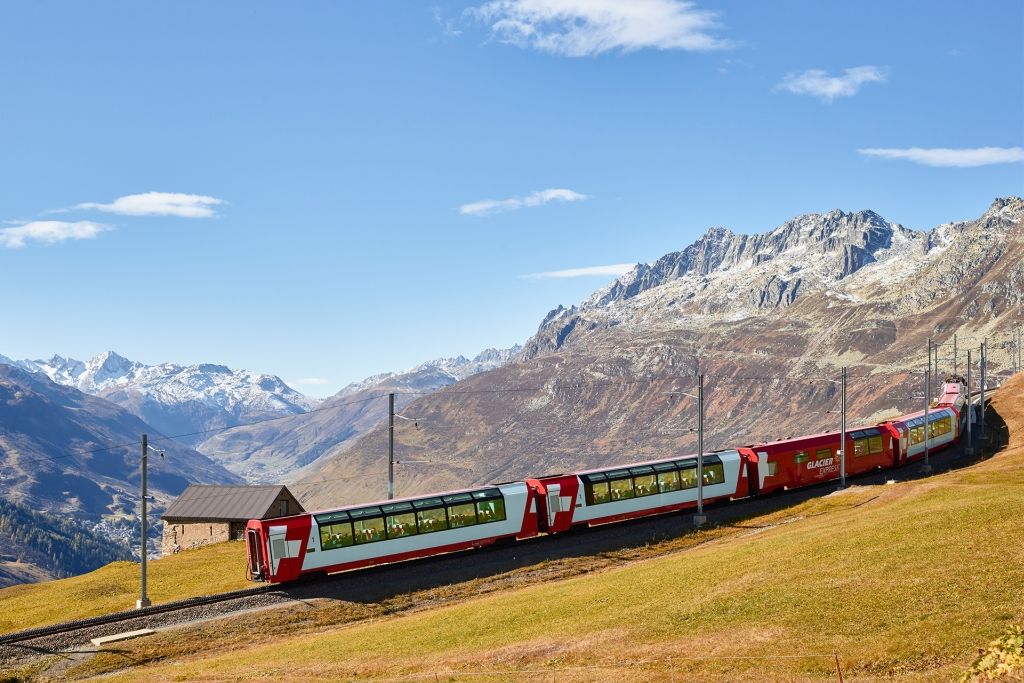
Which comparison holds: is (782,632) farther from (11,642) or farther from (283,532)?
(11,642)

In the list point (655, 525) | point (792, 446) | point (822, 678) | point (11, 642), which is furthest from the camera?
point (792, 446)

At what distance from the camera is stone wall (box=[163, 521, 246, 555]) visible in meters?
81.1

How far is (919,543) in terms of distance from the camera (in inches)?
1400

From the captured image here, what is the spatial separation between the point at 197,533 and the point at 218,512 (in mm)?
3648

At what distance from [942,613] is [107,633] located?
36603mm

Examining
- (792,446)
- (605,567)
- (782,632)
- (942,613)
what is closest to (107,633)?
(605,567)

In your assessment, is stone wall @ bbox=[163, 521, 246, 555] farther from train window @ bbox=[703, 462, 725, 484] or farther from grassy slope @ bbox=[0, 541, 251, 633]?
train window @ bbox=[703, 462, 725, 484]

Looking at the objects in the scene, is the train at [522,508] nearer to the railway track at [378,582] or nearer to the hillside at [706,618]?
the railway track at [378,582]

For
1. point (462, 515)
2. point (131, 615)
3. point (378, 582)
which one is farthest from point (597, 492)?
point (131, 615)

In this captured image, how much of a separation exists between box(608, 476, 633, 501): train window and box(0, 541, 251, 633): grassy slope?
2444 cm

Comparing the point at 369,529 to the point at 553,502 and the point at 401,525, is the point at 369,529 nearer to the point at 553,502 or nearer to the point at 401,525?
the point at 401,525

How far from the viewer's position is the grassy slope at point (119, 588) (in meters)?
53.0

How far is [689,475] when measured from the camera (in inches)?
2537

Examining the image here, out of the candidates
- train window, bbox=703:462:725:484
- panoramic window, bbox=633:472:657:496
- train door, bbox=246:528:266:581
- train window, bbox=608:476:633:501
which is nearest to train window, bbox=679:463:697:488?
train window, bbox=703:462:725:484
